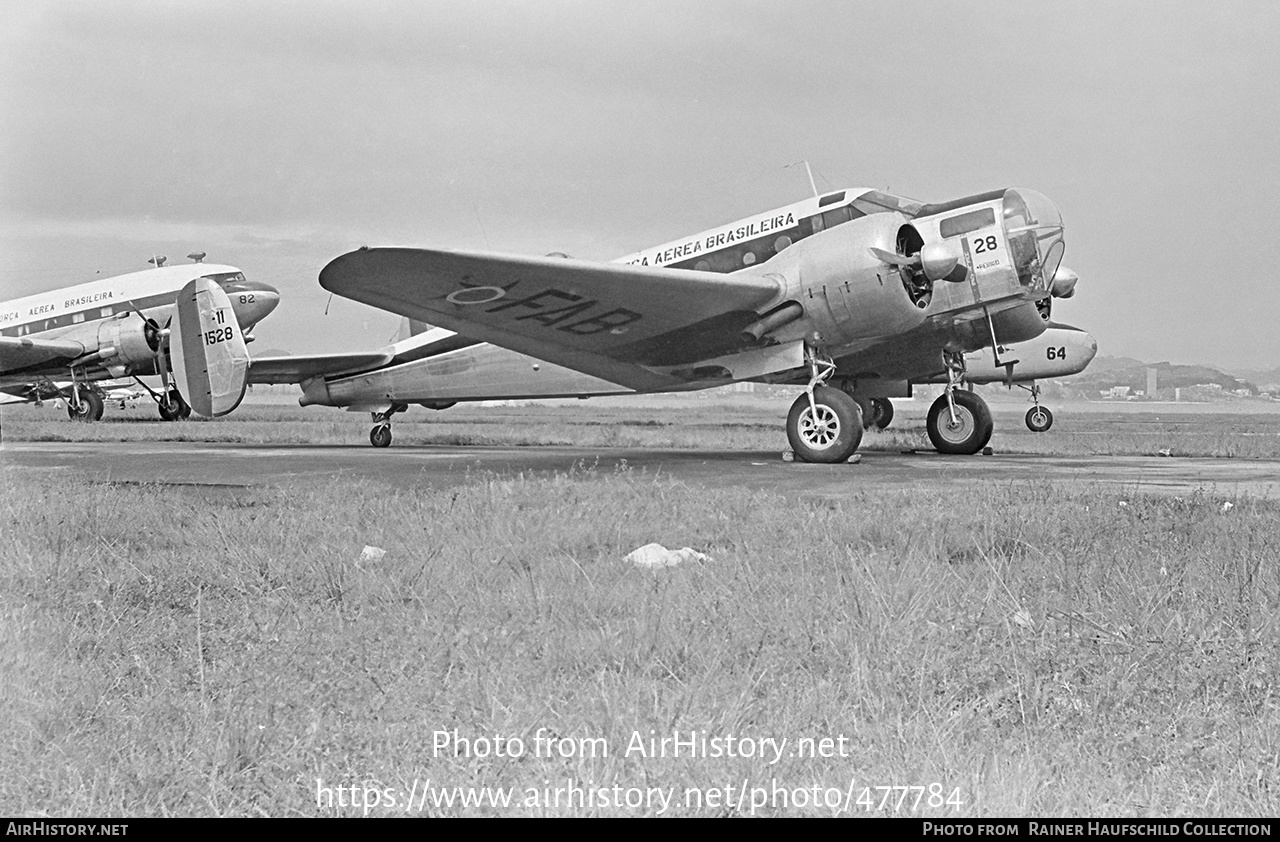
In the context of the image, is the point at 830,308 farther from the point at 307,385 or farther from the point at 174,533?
the point at 307,385

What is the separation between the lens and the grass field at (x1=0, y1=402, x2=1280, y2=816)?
240 centimetres

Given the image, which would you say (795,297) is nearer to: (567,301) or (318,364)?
(567,301)

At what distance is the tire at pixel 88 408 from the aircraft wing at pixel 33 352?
101 inches

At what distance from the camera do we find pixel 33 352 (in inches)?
1160

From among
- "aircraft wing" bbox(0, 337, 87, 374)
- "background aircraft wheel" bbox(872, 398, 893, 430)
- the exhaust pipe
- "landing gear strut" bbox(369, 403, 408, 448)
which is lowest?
"background aircraft wheel" bbox(872, 398, 893, 430)

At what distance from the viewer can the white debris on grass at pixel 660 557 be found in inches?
203

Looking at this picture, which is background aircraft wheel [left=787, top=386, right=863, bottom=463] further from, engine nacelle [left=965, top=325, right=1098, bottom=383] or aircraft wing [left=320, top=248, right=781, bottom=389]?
engine nacelle [left=965, top=325, right=1098, bottom=383]

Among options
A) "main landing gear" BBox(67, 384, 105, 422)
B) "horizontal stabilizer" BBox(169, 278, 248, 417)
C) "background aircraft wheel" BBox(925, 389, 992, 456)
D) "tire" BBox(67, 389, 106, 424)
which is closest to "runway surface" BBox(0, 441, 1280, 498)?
"background aircraft wheel" BBox(925, 389, 992, 456)

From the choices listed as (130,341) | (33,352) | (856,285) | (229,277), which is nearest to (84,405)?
(33,352)

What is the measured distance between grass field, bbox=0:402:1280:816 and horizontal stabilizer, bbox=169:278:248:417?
370 inches

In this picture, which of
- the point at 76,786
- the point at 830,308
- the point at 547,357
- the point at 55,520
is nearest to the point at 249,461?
the point at 547,357

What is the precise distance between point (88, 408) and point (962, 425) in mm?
30605
